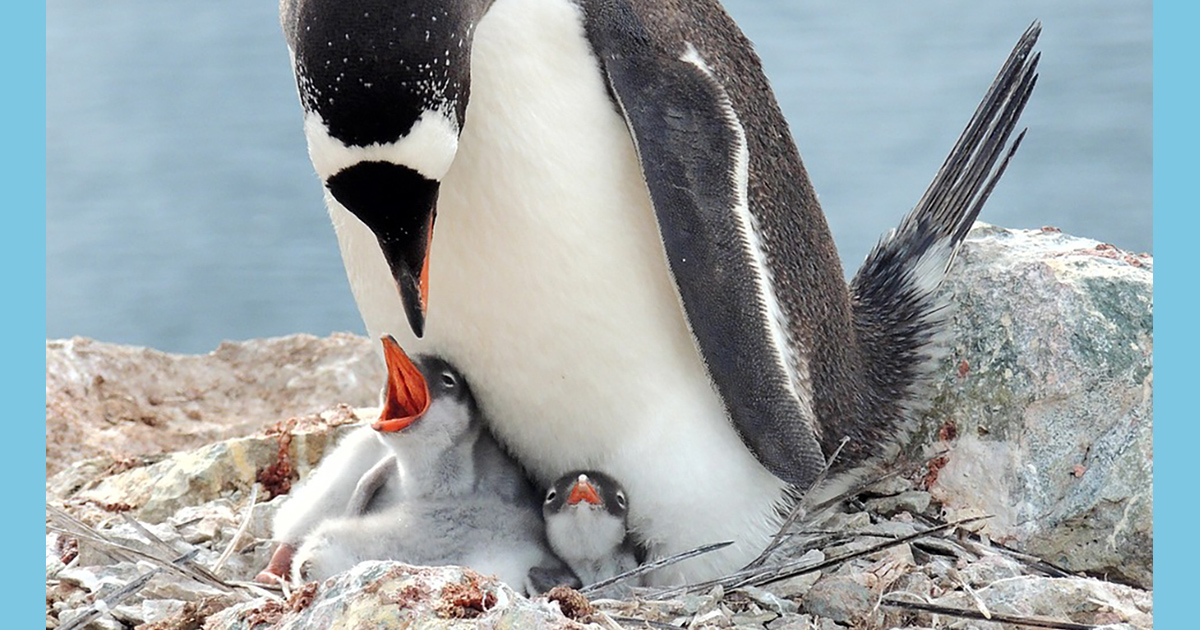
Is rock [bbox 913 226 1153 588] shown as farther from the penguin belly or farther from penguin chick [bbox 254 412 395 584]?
penguin chick [bbox 254 412 395 584]

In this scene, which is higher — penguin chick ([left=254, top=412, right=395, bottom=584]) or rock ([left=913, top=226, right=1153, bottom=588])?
rock ([left=913, top=226, right=1153, bottom=588])

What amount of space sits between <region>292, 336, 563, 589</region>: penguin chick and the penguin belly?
2.5 inches

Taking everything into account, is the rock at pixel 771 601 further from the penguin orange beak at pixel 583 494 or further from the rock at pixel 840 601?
the penguin orange beak at pixel 583 494

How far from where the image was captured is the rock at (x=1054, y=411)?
8.46ft

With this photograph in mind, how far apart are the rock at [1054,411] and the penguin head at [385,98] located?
1.18 m

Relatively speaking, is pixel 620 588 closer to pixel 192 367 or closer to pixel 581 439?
pixel 581 439

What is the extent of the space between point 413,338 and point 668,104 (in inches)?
23.3

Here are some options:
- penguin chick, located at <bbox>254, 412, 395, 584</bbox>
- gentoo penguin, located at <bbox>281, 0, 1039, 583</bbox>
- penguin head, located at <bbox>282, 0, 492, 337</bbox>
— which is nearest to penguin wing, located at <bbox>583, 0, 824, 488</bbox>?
gentoo penguin, located at <bbox>281, 0, 1039, 583</bbox>

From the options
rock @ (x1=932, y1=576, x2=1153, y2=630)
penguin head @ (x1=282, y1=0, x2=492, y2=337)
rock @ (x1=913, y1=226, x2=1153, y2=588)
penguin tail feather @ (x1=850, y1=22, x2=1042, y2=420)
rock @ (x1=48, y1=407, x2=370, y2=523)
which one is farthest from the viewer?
rock @ (x1=48, y1=407, x2=370, y2=523)

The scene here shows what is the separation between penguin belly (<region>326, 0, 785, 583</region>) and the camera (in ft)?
7.16

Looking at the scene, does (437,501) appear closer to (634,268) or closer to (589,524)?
(589,524)

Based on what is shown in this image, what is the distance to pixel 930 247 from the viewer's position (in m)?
2.81

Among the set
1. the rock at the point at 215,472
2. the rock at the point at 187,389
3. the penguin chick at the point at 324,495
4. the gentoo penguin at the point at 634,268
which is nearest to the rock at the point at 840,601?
the gentoo penguin at the point at 634,268

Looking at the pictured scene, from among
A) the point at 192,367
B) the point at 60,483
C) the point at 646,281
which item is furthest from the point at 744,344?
the point at 192,367
